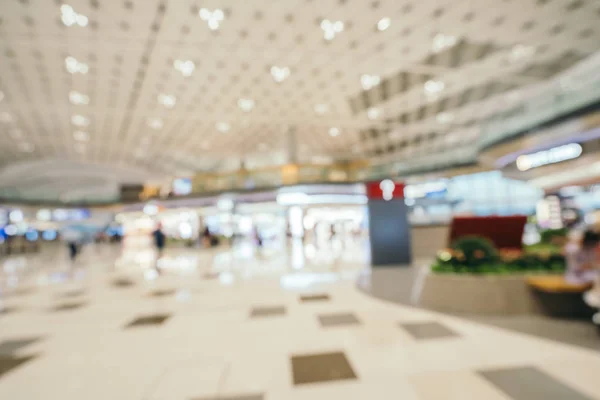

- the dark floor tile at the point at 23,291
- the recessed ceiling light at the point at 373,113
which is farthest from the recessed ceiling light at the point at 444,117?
the dark floor tile at the point at 23,291

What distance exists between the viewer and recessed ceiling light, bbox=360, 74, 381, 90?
1470 centimetres

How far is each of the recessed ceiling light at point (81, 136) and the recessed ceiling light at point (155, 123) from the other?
4701mm

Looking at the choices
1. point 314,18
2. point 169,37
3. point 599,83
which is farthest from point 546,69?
point 169,37

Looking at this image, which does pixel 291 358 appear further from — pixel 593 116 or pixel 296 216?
pixel 296 216

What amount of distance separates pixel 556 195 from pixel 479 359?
23.9 meters

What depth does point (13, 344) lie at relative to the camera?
2861 millimetres

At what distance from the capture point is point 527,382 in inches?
72.6

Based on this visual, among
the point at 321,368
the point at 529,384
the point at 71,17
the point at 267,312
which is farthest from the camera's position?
the point at 71,17

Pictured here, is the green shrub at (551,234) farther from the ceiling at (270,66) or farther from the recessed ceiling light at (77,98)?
the recessed ceiling light at (77,98)

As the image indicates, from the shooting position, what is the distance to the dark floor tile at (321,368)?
1.97m

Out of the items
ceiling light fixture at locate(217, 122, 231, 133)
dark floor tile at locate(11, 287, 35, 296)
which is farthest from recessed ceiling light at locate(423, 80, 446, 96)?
dark floor tile at locate(11, 287, 35, 296)

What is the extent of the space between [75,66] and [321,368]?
49.0ft

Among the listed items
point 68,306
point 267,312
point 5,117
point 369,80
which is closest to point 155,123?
point 5,117

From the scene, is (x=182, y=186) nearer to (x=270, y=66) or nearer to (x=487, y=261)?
(x=270, y=66)
